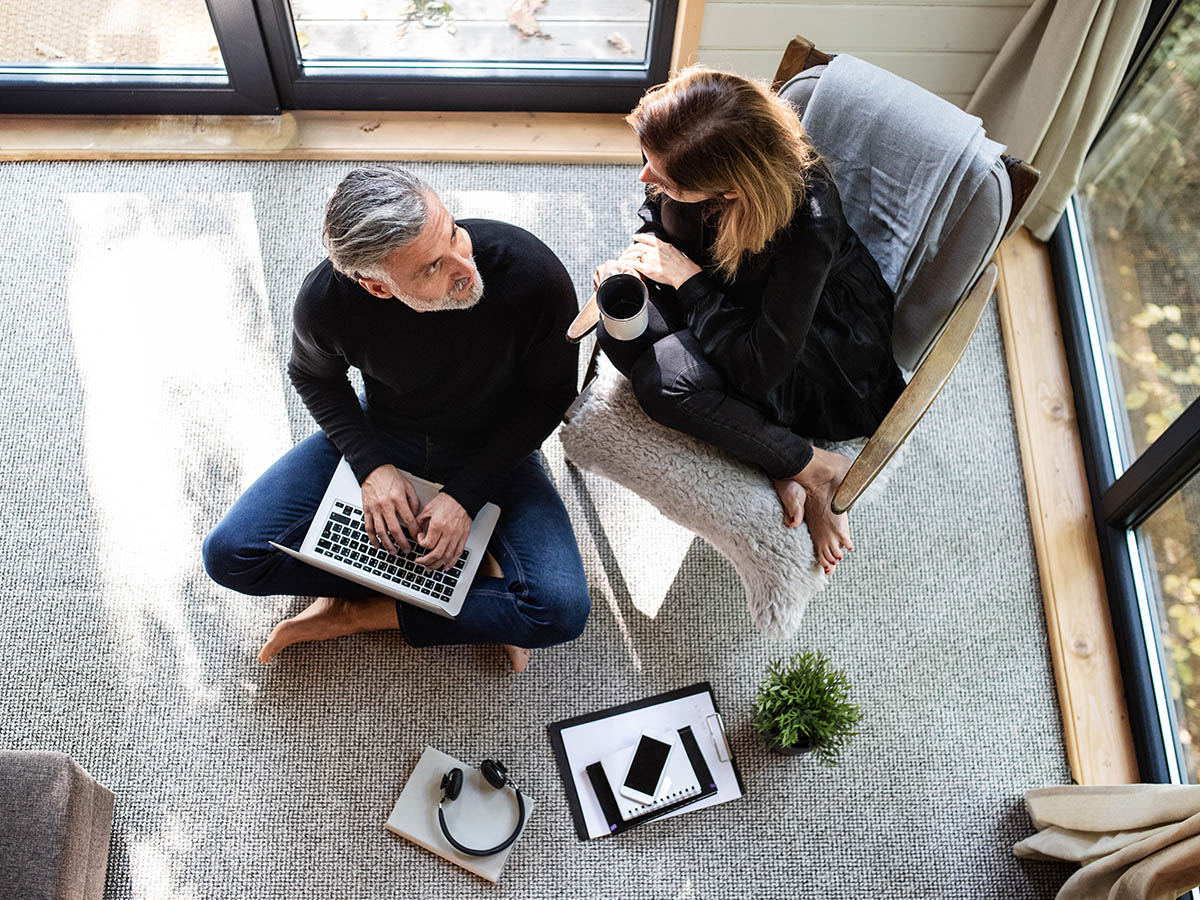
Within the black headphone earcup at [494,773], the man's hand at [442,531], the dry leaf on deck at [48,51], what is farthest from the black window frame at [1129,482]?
the dry leaf on deck at [48,51]

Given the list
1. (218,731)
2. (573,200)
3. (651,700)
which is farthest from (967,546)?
(218,731)

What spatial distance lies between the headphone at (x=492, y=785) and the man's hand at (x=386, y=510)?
449 millimetres

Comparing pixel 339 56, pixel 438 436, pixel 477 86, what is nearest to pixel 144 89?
pixel 339 56

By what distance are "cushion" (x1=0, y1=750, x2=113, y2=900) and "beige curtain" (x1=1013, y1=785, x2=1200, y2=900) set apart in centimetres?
170

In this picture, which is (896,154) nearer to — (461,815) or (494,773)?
(494,773)

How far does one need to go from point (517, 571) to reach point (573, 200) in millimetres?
1120

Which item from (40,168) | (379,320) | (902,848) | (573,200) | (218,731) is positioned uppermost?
(379,320)

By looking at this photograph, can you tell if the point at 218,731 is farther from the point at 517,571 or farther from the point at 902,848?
the point at 902,848

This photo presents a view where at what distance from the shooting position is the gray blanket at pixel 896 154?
1588 millimetres

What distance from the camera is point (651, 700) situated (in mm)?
2033

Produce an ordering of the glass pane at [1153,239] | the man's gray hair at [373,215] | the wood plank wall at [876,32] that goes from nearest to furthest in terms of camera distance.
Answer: the man's gray hair at [373,215]
the glass pane at [1153,239]
the wood plank wall at [876,32]

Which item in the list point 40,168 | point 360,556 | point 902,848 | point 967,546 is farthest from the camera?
point 40,168

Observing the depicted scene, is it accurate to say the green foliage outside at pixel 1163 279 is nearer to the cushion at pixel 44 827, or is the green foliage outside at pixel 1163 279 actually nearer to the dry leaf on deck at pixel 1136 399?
the dry leaf on deck at pixel 1136 399

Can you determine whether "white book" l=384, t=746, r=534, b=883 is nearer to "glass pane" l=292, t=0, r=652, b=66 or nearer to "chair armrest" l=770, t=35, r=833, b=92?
"chair armrest" l=770, t=35, r=833, b=92
